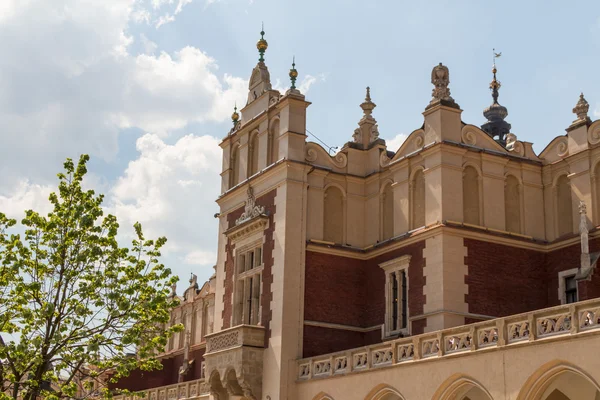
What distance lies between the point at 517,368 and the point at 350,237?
531 inches

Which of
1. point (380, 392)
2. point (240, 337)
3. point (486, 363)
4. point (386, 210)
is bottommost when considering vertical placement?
point (380, 392)

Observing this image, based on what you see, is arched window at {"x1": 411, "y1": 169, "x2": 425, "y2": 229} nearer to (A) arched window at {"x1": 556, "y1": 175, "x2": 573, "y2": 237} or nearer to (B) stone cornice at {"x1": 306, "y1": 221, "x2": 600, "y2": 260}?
(B) stone cornice at {"x1": 306, "y1": 221, "x2": 600, "y2": 260}

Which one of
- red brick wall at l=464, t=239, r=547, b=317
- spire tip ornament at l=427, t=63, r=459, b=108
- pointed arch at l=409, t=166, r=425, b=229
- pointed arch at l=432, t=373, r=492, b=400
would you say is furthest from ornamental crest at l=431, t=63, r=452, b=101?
pointed arch at l=432, t=373, r=492, b=400

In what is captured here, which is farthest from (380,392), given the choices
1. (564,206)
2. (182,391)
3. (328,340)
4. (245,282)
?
(182,391)

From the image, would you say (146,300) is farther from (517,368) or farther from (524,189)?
(524,189)

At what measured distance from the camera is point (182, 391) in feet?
132

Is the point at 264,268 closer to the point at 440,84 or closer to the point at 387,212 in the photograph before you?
the point at 387,212

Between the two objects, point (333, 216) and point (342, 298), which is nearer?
point (342, 298)

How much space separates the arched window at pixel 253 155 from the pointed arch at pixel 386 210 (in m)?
5.75

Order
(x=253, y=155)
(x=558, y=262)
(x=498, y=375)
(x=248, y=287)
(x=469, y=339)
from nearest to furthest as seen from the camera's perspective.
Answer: (x=498, y=375)
(x=469, y=339)
(x=558, y=262)
(x=248, y=287)
(x=253, y=155)

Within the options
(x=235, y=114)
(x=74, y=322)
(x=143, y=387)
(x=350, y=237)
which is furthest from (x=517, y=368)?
(x=143, y=387)

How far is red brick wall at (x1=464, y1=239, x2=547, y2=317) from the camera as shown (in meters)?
31.0

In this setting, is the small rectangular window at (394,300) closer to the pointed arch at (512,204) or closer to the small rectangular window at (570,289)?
the pointed arch at (512,204)

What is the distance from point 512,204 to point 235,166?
12576 mm
